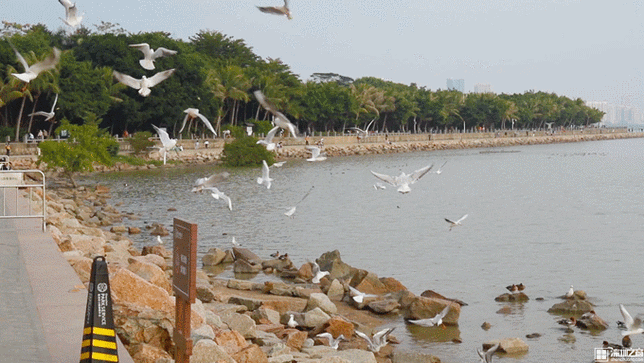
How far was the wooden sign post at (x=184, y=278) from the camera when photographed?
244 inches

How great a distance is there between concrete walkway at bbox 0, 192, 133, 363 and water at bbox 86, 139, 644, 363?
548 centimetres

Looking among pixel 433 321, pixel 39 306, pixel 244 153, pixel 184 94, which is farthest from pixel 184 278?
pixel 184 94

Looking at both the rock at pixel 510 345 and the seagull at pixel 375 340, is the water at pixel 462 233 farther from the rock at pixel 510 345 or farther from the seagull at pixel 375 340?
the seagull at pixel 375 340

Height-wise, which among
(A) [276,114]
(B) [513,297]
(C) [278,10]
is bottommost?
(B) [513,297]

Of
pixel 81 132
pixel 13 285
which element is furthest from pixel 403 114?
pixel 13 285

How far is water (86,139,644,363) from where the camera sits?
15.2 meters

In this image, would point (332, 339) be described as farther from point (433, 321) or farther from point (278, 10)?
point (278, 10)

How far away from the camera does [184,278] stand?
21.0ft

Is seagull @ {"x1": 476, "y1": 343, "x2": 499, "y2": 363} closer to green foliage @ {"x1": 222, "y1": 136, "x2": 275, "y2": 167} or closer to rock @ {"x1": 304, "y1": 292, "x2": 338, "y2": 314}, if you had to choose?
rock @ {"x1": 304, "y1": 292, "x2": 338, "y2": 314}

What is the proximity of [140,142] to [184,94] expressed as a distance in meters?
7.69

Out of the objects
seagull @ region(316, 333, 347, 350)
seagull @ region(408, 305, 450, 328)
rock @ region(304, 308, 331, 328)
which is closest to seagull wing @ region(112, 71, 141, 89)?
rock @ region(304, 308, 331, 328)

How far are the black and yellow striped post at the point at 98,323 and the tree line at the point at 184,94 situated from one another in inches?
1941

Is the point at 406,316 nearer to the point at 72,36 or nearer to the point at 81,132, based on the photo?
the point at 81,132

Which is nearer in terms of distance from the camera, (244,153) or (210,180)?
(210,180)
